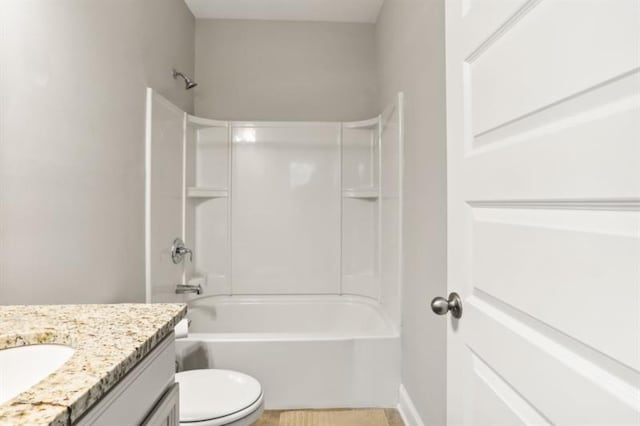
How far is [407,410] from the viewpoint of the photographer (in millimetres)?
1855

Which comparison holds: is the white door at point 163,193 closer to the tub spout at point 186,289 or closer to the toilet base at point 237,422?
the tub spout at point 186,289

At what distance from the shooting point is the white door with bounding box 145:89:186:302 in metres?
1.99

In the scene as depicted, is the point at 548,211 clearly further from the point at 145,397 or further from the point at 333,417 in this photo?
the point at 333,417

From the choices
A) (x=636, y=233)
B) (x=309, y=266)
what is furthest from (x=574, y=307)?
(x=309, y=266)

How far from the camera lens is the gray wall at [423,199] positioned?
146 cm

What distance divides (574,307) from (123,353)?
0.74 m

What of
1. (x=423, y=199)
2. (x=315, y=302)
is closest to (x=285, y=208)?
(x=315, y=302)

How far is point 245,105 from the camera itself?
2.90 meters

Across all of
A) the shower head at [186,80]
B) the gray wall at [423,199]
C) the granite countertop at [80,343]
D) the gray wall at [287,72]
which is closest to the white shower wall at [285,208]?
the gray wall at [287,72]

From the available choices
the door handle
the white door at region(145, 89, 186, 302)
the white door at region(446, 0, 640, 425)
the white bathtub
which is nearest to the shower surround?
the white door at region(145, 89, 186, 302)

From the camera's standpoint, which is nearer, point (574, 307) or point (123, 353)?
point (574, 307)

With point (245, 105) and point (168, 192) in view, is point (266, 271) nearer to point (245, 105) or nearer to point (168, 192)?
point (168, 192)

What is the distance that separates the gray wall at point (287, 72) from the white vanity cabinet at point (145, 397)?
7.51 feet

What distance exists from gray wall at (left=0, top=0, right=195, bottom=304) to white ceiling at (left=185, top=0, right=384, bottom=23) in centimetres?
75
